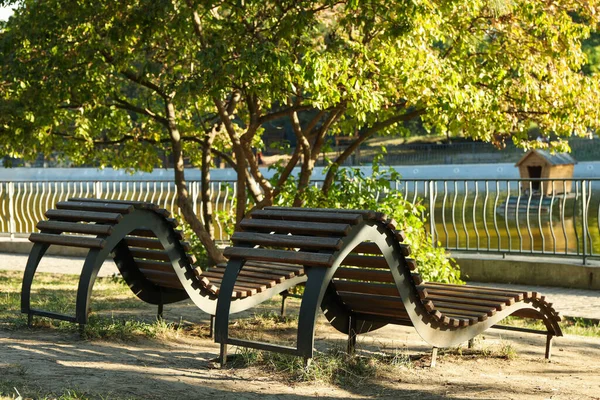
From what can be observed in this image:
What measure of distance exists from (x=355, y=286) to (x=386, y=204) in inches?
146

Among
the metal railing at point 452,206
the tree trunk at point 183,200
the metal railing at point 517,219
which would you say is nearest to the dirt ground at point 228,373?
the tree trunk at point 183,200

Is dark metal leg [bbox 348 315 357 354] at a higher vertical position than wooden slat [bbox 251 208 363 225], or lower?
lower

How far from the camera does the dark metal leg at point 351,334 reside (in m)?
6.00

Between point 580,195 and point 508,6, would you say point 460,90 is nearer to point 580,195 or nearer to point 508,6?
point 508,6

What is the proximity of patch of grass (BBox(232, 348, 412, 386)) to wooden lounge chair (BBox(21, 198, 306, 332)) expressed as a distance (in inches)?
24.8

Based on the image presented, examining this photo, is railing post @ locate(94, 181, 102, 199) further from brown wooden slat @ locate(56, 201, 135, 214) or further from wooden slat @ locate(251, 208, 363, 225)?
wooden slat @ locate(251, 208, 363, 225)

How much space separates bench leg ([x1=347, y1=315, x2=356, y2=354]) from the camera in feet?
19.7

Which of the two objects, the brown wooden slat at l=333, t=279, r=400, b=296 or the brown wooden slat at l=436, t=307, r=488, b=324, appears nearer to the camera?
the brown wooden slat at l=333, t=279, r=400, b=296

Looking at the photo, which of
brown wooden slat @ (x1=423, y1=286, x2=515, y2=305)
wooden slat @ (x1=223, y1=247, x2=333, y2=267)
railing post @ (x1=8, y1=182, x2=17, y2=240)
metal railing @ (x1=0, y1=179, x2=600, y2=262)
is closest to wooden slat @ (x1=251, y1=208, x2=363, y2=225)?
Answer: wooden slat @ (x1=223, y1=247, x2=333, y2=267)

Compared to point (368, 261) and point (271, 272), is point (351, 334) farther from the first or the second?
point (271, 272)

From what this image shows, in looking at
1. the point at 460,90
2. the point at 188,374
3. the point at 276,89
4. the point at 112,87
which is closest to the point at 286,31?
the point at 276,89

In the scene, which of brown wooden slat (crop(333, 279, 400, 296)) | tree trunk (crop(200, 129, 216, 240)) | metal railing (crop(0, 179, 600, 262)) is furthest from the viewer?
metal railing (crop(0, 179, 600, 262))

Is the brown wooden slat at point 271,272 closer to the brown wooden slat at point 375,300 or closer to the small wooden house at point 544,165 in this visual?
the brown wooden slat at point 375,300

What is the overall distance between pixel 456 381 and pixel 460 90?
12.0ft
